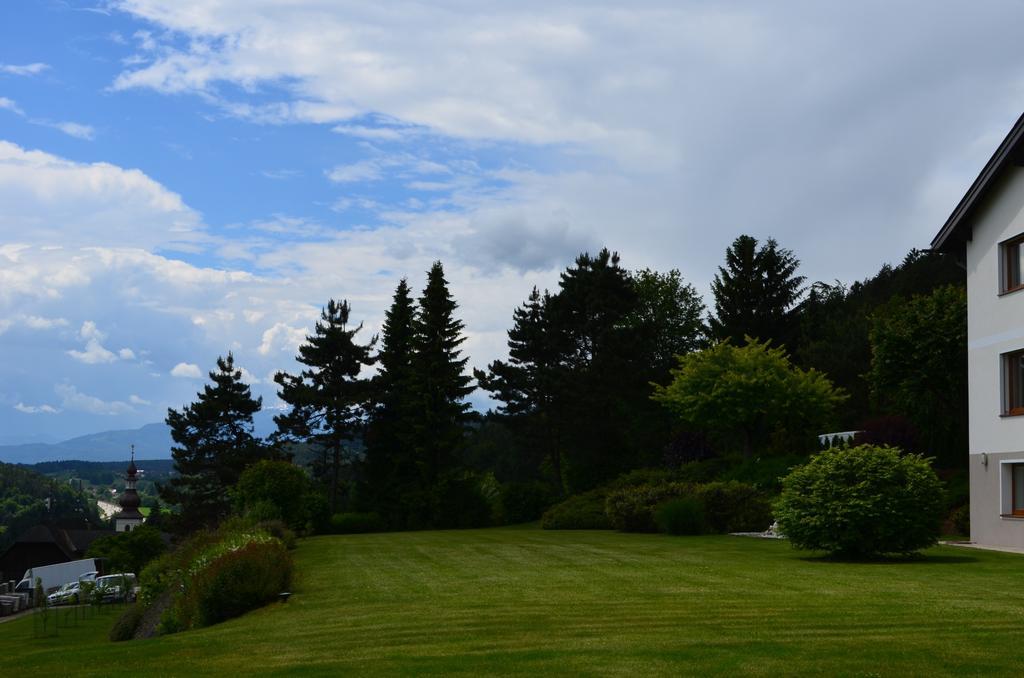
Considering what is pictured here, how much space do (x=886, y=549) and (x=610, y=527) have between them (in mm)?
19452

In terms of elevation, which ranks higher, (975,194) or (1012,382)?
(975,194)

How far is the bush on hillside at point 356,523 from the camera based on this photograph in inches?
1966

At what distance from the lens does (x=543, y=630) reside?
1251cm

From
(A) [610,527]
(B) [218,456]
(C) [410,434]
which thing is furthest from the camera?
(B) [218,456]

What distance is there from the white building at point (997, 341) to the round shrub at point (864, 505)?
216 inches

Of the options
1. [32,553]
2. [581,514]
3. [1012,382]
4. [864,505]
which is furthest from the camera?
[32,553]

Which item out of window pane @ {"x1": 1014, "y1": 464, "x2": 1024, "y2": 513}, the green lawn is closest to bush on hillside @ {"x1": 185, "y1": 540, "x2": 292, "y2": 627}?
the green lawn

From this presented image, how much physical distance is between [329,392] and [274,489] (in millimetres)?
23234

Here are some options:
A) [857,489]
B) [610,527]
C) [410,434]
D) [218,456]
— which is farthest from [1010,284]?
[218,456]

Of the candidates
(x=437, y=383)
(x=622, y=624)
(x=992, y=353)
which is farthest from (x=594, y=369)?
(x=622, y=624)

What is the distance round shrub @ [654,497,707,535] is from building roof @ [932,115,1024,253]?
33.6 ft

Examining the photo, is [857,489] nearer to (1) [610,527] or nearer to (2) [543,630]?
(2) [543,630]

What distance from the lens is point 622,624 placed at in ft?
41.9

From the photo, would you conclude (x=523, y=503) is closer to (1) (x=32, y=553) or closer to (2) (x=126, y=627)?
(2) (x=126, y=627)
